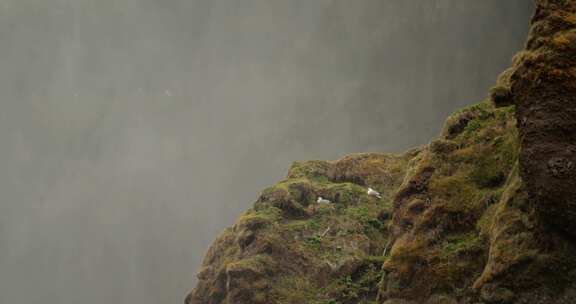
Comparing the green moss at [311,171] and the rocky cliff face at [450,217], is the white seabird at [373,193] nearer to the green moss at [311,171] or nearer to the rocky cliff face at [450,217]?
the rocky cliff face at [450,217]

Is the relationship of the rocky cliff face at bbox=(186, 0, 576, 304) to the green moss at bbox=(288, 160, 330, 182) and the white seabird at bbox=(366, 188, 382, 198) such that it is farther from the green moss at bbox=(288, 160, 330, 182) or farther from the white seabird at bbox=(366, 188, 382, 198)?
the white seabird at bbox=(366, 188, 382, 198)

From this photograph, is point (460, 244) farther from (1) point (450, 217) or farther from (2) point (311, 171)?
(2) point (311, 171)

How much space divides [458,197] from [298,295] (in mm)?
8901

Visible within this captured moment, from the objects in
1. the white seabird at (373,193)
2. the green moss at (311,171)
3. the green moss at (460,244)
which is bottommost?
the green moss at (460,244)

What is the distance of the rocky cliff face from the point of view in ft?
34.2

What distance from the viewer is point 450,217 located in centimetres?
1527

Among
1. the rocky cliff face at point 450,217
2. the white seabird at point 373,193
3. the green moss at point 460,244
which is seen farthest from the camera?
the white seabird at point 373,193

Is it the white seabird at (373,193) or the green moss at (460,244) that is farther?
the white seabird at (373,193)

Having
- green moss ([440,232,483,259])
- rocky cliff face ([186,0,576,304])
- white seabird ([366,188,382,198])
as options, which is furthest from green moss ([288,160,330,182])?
green moss ([440,232,483,259])

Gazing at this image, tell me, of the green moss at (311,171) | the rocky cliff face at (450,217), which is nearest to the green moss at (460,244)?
the rocky cliff face at (450,217)

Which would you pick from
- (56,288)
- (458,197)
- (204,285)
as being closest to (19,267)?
(56,288)

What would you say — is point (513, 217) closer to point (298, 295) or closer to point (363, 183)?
point (298, 295)

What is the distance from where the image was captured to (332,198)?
25.8m

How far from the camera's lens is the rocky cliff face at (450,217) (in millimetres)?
10438
